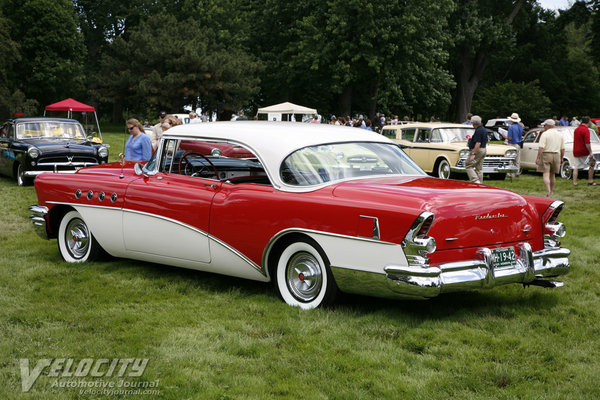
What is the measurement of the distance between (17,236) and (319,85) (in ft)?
131

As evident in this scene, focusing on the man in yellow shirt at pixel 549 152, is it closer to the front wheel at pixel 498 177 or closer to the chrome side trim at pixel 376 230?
the front wheel at pixel 498 177

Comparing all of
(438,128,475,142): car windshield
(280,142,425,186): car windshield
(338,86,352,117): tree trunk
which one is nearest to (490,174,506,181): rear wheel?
(438,128,475,142): car windshield

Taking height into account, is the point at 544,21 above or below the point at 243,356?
above

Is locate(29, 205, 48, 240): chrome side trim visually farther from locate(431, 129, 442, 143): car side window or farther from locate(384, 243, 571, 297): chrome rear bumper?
locate(431, 129, 442, 143): car side window

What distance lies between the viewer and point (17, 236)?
10.6 metres

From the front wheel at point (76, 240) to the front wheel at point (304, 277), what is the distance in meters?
2.70

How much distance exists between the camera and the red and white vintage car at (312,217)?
18.8ft

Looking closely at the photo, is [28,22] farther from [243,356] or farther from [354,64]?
[243,356]

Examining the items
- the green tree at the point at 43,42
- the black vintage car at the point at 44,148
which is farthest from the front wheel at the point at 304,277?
the green tree at the point at 43,42

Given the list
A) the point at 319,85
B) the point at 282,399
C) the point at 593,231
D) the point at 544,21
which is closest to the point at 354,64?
the point at 319,85

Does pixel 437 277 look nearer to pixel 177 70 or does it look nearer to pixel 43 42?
pixel 177 70

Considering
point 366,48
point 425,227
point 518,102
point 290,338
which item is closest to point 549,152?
point 425,227

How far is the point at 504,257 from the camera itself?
20.0 feet

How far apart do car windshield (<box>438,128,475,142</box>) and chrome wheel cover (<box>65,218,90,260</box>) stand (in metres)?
14.6
